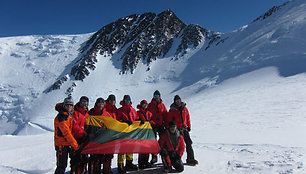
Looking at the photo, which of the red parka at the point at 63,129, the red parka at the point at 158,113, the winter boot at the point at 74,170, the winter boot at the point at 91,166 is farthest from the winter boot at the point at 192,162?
the red parka at the point at 63,129

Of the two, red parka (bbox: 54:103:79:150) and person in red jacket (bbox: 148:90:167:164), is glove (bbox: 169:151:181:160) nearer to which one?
person in red jacket (bbox: 148:90:167:164)

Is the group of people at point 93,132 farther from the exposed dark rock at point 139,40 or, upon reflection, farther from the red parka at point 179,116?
the exposed dark rock at point 139,40

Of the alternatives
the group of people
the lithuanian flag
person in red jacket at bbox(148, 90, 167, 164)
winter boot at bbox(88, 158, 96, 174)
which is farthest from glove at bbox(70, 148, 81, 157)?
person in red jacket at bbox(148, 90, 167, 164)

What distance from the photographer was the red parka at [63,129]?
3896mm

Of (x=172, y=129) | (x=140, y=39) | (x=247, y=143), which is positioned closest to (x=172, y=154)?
(x=172, y=129)

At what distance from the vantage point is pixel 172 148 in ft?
16.2

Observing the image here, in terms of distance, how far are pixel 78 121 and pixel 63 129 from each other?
53 cm

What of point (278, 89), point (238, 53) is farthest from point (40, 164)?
point (238, 53)

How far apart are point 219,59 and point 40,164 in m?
36.5

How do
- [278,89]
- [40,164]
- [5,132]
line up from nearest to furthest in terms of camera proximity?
[40,164], [278,89], [5,132]

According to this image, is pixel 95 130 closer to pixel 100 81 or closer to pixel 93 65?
pixel 100 81

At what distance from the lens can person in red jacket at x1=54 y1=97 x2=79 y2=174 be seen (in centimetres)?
390

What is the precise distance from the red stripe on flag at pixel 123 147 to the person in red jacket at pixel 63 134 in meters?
0.36

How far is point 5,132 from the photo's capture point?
1480 inches
